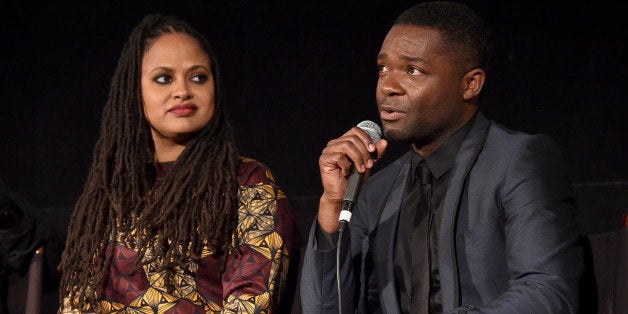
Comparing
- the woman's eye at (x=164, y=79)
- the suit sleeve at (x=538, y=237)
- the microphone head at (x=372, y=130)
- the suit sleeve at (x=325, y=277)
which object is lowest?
the suit sleeve at (x=325, y=277)

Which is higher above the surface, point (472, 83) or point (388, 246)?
point (472, 83)

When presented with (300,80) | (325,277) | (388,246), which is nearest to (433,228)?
(388,246)

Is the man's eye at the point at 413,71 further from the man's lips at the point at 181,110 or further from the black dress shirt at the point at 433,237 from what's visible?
the man's lips at the point at 181,110

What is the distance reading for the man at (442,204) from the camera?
1920mm

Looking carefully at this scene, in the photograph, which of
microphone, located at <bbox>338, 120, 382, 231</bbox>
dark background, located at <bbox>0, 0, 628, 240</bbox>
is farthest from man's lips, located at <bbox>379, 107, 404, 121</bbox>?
dark background, located at <bbox>0, 0, 628, 240</bbox>

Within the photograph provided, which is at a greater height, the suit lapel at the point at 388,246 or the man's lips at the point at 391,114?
the man's lips at the point at 391,114

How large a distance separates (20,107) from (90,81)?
0.95 ft

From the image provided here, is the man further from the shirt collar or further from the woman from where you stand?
the woman

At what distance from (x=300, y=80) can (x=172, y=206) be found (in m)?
0.92

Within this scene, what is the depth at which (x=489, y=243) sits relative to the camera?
200 centimetres

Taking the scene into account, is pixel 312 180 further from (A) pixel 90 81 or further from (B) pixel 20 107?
(B) pixel 20 107

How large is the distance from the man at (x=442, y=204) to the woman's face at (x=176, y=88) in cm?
54

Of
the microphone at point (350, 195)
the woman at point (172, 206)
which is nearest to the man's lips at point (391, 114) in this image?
the microphone at point (350, 195)

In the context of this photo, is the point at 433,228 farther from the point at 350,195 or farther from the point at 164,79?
the point at 164,79
